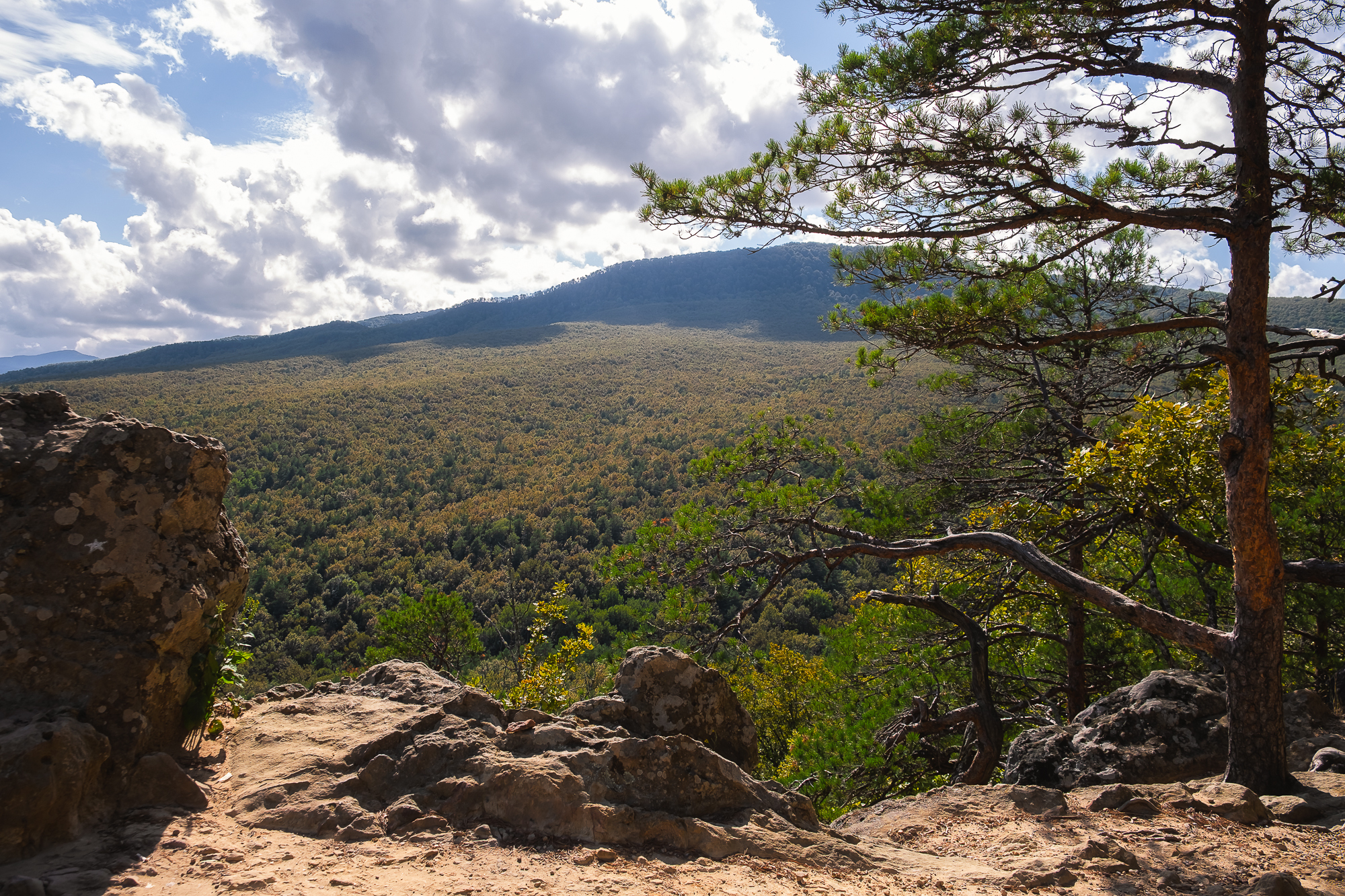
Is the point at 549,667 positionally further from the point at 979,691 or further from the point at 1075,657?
the point at 1075,657

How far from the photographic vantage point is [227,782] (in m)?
3.11

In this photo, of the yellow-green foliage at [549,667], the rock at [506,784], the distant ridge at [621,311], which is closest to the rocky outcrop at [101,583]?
the rock at [506,784]

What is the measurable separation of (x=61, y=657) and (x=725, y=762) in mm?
2951

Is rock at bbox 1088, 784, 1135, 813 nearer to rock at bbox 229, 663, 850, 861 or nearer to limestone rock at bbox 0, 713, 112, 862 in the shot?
rock at bbox 229, 663, 850, 861

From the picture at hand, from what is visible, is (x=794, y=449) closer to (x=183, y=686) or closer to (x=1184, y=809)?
(x=1184, y=809)

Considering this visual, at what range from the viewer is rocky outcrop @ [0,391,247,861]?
271 cm

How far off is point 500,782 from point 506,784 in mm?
29

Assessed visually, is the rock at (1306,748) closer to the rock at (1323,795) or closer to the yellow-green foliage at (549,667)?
the rock at (1323,795)

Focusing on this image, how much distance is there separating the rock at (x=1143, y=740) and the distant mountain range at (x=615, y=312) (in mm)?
85736

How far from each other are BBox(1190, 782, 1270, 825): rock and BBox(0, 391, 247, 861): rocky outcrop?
17.0 ft

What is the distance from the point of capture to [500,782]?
120 inches

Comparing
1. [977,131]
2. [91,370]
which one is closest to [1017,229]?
[977,131]

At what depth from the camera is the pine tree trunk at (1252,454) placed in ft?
13.4

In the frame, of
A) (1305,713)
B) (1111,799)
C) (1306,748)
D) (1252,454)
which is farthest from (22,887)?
(1305,713)
